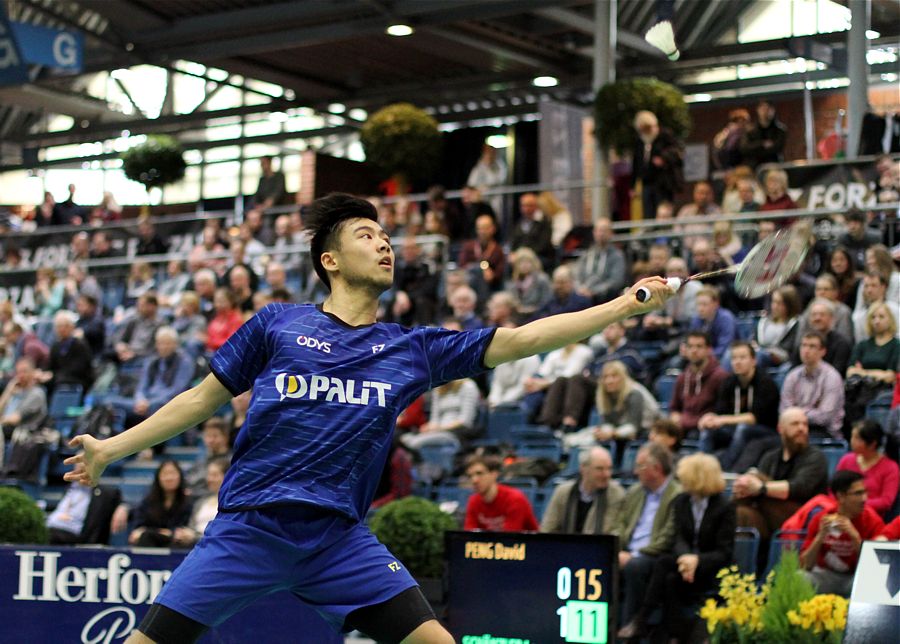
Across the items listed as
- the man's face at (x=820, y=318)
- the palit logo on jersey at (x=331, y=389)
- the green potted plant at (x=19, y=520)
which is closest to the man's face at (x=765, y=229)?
the man's face at (x=820, y=318)

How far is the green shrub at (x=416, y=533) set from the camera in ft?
34.0

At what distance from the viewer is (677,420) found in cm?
1133

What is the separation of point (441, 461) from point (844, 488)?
4.55 m

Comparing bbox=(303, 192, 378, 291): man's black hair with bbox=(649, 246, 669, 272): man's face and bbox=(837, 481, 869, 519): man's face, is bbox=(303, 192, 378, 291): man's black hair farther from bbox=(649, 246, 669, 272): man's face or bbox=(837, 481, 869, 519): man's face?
bbox=(649, 246, 669, 272): man's face

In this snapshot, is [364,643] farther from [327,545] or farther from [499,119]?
[499,119]

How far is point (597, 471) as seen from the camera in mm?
10109

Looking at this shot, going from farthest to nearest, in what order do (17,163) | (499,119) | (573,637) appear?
1. (17,163)
2. (499,119)
3. (573,637)

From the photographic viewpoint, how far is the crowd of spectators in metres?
9.83

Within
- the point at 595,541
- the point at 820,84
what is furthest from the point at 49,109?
the point at 595,541

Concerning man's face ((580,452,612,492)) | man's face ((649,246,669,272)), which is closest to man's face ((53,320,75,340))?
man's face ((649,246,669,272))

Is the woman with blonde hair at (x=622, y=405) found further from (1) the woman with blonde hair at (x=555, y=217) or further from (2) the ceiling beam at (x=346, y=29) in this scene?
(2) the ceiling beam at (x=346, y=29)

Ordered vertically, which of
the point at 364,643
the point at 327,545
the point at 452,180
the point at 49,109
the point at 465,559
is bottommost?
→ the point at 364,643

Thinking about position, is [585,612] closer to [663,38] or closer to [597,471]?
[597,471]

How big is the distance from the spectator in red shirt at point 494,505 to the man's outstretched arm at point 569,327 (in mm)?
5437
